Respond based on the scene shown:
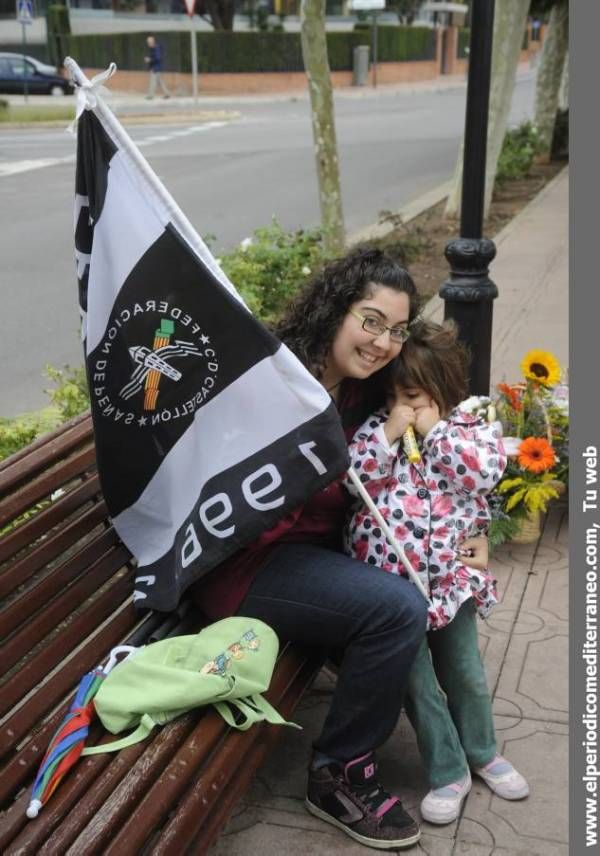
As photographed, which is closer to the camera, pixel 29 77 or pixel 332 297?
pixel 332 297

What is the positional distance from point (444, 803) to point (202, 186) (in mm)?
13415

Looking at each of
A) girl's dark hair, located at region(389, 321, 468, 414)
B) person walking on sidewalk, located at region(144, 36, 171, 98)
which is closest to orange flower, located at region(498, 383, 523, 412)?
girl's dark hair, located at region(389, 321, 468, 414)

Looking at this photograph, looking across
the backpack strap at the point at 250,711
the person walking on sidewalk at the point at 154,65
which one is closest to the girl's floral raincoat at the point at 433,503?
the backpack strap at the point at 250,711

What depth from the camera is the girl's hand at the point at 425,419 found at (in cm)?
309

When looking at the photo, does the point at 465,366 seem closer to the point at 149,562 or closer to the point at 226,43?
the point at 149,562

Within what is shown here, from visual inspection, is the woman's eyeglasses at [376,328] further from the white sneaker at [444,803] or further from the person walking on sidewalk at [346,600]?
the white sneaker at [444,803]

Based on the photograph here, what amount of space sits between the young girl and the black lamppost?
6.10 feet

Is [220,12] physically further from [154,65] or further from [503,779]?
[503,779]

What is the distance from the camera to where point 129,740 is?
2428 mm

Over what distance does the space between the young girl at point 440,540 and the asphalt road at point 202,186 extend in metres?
4.02

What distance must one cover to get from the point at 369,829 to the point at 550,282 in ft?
24.4

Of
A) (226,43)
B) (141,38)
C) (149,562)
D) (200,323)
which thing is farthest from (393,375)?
(141,38)

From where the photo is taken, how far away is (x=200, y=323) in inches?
108

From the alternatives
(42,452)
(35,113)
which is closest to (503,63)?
(42,452)
